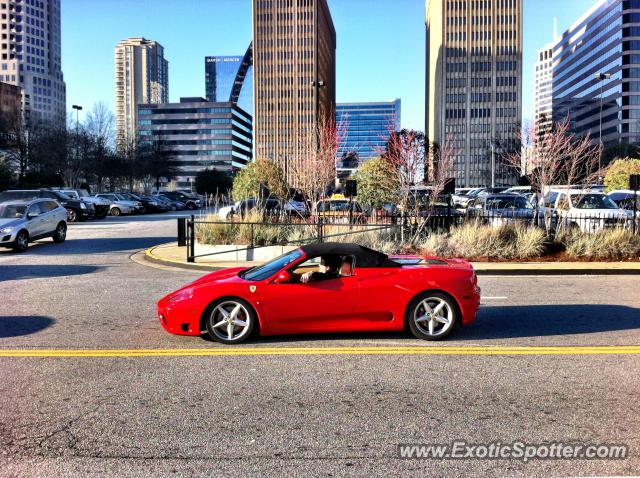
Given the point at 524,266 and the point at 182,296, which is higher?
the point at 182,296

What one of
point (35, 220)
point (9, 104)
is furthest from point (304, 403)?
point (9, 104)

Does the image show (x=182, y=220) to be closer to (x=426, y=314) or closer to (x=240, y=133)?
(x=426, y=314)

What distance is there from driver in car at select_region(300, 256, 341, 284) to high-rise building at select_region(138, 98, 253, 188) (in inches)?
6605

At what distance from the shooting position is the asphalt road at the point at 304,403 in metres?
3.87

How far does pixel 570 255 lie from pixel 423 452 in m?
13.4

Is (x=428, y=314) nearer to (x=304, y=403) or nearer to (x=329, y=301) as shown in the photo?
(x=329, y=301)

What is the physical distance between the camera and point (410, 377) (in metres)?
5.68

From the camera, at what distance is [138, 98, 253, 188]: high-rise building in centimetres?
17312

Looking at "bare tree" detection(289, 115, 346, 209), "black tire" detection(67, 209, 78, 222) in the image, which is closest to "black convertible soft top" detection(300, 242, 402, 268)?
"bare tree" detection(289, 115, 346, 209)

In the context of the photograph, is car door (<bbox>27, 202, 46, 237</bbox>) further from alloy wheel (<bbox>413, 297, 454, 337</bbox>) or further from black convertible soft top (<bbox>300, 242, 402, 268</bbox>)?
alloy wheel (<bbox>413, 297, 454, 337</bbox>)

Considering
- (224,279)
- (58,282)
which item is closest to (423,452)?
(224,279)

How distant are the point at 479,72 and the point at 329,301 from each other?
160 m

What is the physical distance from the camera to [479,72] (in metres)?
155

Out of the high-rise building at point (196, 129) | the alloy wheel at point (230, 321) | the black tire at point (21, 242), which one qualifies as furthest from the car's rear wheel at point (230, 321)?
the high-rise building at point (196, 129)
